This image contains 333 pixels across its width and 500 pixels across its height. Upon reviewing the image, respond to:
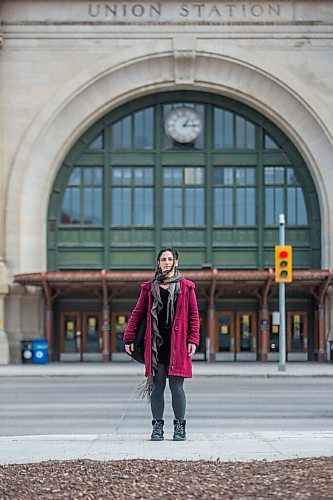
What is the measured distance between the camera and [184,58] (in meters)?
37.1

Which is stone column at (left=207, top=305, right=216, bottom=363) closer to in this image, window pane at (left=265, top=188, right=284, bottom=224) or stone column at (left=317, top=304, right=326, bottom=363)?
stone column at (left=317, top=304, right=326, bottom=363)

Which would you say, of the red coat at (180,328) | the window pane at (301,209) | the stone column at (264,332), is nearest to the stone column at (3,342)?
the stone column at (264,332)

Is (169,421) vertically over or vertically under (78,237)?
under

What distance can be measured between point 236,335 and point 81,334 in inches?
248

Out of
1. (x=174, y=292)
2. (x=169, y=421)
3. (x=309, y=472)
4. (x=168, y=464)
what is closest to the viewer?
(x=309, y=472)

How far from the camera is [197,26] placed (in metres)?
37.2

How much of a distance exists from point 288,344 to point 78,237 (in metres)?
9.53

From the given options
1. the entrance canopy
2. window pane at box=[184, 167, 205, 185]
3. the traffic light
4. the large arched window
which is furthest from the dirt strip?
window pane at box=[184, 167, 205, 185]

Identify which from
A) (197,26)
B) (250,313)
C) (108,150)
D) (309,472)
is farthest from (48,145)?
(309,472)

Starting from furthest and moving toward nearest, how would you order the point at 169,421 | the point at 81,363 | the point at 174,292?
the point at 81,363 → the point at 169,421 → the point at 174,292

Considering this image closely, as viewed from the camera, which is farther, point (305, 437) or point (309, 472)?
point (305, 437)

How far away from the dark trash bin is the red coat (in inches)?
1055

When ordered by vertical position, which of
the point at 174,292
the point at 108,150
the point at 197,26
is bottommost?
the point at 174,292

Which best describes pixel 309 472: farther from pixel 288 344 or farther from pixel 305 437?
pixel 288 344
